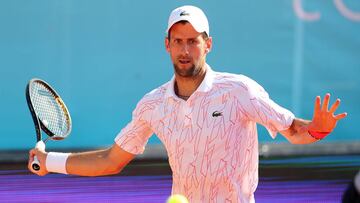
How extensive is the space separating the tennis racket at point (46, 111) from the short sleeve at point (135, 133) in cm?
50

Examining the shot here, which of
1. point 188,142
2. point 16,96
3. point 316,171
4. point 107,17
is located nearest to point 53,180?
point 16,96

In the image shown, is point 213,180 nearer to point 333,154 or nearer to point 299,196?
point 299,196

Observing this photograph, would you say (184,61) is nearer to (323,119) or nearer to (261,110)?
(261,110)

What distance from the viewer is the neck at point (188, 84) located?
3.62 m

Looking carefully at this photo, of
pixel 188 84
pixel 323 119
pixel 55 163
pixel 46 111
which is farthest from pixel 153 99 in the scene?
pixel 46 111

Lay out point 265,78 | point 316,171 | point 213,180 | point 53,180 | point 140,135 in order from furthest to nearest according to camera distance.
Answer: point 265,78 → point 316,171 → point 53,180 → point 140,135 → point 213,180

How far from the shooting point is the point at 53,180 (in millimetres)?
5527

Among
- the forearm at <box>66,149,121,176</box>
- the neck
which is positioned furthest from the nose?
the forearm at <box>66,149,121,176</box>

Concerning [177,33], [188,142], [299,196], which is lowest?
[299,196]

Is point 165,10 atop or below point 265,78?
atop

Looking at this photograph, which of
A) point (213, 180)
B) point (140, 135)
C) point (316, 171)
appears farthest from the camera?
point (316, 171)

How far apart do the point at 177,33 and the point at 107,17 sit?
8.43ft

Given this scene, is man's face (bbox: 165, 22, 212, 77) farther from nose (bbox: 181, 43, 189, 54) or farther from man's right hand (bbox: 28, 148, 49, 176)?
man's right hand (bbox: 28, 148, 49, 176)

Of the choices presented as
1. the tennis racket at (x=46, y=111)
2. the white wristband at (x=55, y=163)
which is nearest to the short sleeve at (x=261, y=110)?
the white wristband at (x=55, y=163)
